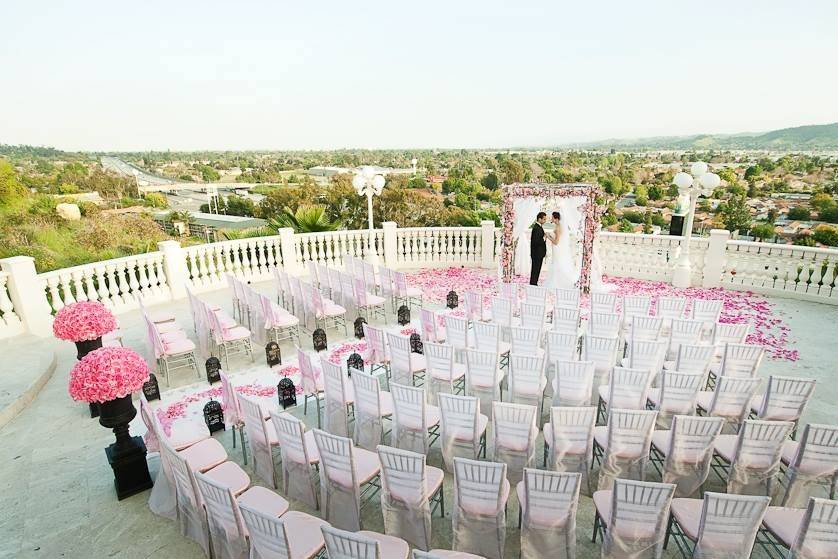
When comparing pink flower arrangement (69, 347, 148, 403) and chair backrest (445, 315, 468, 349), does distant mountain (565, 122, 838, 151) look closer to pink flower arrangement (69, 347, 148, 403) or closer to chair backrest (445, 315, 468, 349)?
chair backrest (445, 315, 468, 349)

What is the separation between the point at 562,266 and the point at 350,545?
28.3 feet

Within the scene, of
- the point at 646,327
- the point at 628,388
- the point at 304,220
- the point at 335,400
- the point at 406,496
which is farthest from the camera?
the point at 304,220

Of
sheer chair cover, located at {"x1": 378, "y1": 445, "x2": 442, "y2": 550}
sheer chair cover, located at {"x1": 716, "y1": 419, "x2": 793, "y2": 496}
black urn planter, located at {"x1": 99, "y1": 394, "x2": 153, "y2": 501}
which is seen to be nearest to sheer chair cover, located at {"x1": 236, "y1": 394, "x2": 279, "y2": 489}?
black urn planter, located at {"x1": 99, "y1": 394, "x2": 153, "y2": 501}

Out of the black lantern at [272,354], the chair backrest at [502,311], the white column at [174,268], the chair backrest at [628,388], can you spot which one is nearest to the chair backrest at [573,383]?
the chair backrest at [628,388]

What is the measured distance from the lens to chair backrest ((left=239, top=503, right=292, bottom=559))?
265 cm

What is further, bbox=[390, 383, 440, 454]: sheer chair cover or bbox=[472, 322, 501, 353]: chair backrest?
bbox=[472, 322, 501, 353]: chair backrest

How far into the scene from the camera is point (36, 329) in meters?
8.23

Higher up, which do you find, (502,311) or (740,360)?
(740,360)

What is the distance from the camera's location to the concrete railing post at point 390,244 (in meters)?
12.3

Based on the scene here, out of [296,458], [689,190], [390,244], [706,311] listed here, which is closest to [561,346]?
[706,311]

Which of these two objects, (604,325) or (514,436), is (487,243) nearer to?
(604,325)

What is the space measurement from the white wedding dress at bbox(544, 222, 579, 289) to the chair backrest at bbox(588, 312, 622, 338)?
3.79 metres

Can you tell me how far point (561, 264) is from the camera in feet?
33.4

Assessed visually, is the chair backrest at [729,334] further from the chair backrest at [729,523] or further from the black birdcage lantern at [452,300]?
the black birdcage lantern at [452,300]
